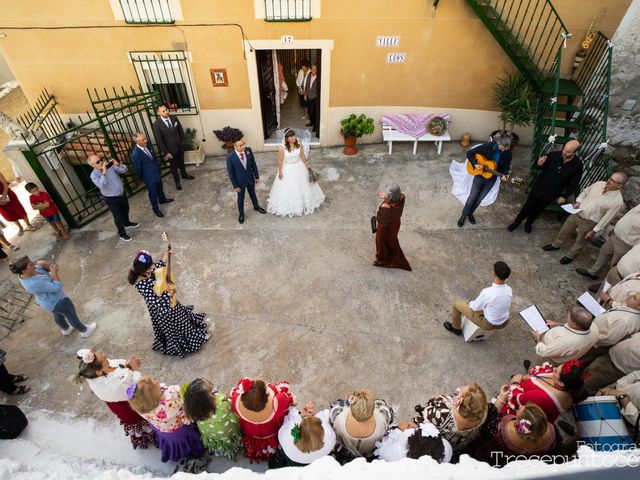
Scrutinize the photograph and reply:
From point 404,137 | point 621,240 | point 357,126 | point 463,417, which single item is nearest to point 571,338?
point 463,417

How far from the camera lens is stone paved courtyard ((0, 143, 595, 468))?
4.75m

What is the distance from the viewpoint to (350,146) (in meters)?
8.66

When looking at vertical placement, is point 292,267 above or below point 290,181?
below

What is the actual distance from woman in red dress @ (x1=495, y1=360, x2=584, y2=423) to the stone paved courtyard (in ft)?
4.04

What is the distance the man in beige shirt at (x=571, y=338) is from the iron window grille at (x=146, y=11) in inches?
304

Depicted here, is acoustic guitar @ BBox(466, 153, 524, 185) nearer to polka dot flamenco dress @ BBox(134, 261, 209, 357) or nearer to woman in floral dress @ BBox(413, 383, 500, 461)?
woman in floral dress @ BBox(413, 383, 500, 461)

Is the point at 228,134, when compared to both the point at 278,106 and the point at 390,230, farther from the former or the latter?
the point at 390,230

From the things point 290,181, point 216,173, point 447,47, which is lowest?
point 216,173

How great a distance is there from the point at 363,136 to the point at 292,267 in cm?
424

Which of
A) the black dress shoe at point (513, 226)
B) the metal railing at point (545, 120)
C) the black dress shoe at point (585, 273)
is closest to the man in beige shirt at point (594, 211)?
the black dress shoe at point (585, 273)

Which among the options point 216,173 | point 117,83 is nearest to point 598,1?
point 216,173

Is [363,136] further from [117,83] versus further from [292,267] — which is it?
[117,83]

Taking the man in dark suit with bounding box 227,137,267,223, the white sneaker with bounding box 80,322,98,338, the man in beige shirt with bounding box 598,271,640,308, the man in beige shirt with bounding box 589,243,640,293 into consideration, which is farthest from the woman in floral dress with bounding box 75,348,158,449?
the man in beige shirt with bounding box 589,243,640,293

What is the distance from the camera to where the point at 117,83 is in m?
7.67
